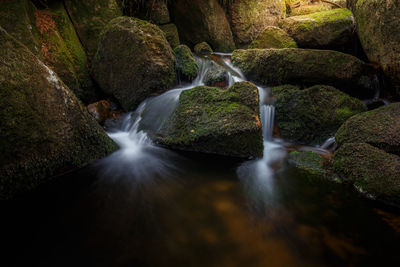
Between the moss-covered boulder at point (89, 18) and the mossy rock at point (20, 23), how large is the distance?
119 centimetres

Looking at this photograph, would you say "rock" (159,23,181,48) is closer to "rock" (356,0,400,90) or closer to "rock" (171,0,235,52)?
"rock" (171,0,235,52)

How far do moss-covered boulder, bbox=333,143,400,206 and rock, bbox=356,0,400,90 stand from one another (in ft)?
9.54

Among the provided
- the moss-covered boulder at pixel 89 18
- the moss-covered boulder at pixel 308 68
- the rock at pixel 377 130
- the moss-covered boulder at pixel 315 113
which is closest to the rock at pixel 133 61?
the moss-covered boulder at pixel 89 18

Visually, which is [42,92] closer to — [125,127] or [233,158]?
[125,127]

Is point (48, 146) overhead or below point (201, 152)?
overhead

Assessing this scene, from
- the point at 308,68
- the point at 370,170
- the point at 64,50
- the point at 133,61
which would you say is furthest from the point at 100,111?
the point at 370,170

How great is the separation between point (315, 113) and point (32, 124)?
4904mm

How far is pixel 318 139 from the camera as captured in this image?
448 centimetres

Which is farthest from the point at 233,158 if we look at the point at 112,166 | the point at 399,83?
the point at 399,83

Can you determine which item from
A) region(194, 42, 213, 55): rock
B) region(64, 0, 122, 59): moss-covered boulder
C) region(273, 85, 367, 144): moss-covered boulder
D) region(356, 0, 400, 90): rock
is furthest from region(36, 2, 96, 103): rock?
region(356, 0, 400, 90): rock

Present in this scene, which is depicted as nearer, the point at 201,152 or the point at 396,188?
the point at 396,188

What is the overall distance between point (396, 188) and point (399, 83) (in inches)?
139

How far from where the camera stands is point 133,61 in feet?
17.1

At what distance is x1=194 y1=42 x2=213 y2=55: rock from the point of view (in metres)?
8.51
